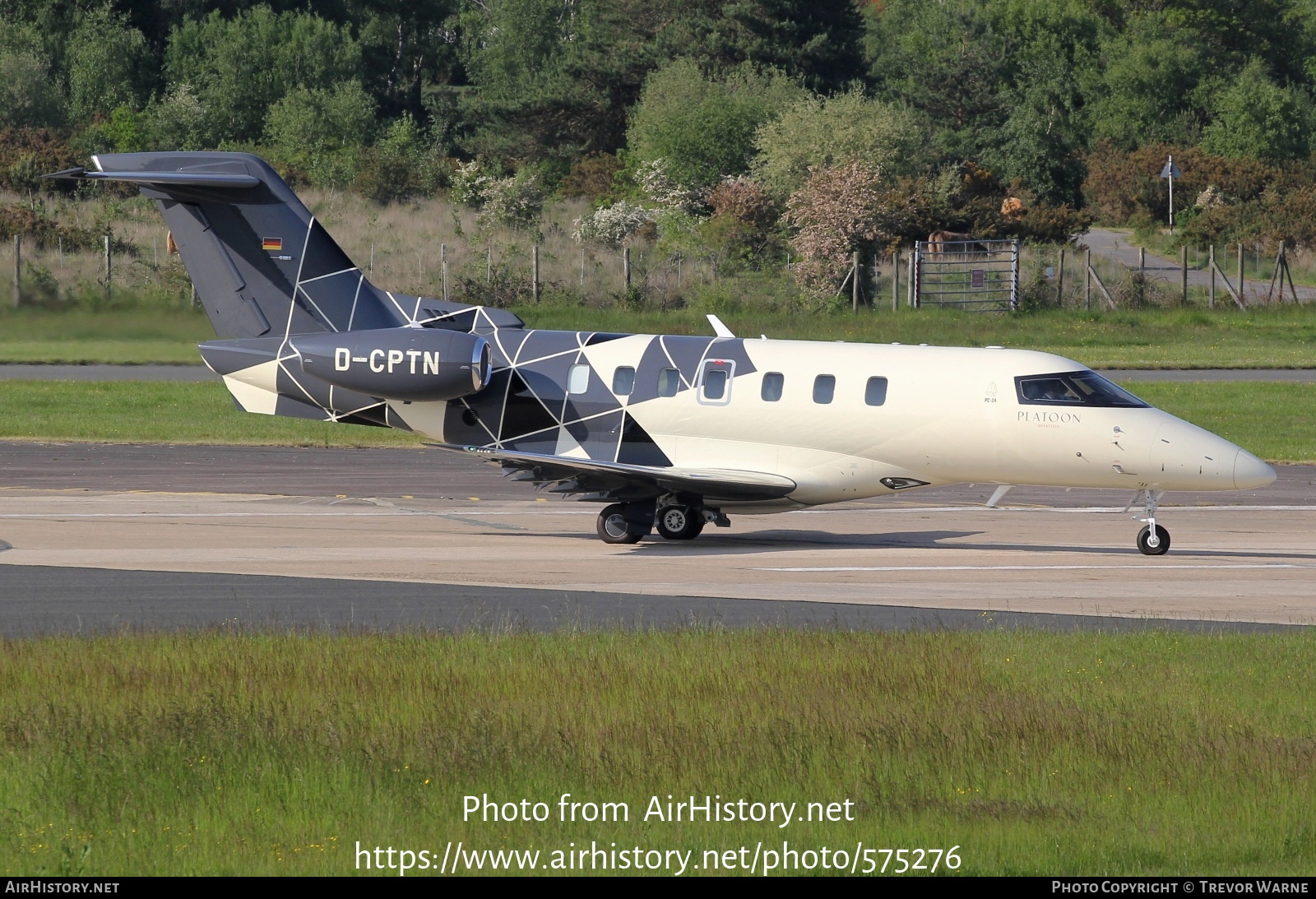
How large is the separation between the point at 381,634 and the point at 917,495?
51.3ft

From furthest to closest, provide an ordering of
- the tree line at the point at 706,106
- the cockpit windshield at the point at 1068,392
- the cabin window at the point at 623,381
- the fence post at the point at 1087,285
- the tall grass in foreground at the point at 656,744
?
the tree line at the point at 706,106 → the fence post at the point at 1087,285 → the cabin window at the point at 623,381 → the cockpit windshield at the point at 1068,392 → the tall grass in foreground at the point at 656,744

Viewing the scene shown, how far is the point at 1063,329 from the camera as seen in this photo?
54125 mm

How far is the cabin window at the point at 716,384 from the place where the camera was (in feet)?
70.7

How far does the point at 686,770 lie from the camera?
403 inches

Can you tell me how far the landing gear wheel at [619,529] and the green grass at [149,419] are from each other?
1031cm

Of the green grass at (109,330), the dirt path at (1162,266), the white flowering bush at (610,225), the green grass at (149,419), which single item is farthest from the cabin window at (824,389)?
the dirt path at (1162,266)

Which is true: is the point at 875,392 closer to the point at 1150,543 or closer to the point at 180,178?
the point at 1150,543

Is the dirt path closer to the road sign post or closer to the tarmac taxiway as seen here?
the road sign post

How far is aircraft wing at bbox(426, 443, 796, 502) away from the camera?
20.9m

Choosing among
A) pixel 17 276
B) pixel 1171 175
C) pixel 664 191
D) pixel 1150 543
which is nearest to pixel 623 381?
pixel 1150 543

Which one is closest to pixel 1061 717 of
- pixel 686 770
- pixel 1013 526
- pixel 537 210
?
pixel 686 770

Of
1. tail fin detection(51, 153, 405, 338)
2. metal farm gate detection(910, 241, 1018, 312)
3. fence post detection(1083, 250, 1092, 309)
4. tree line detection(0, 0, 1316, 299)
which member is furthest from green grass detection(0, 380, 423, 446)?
fence post detection(1083, 250, 1092, 309)

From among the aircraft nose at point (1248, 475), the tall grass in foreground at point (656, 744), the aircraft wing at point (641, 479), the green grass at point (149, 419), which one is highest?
the tall grass in foreground at point (656, 744)

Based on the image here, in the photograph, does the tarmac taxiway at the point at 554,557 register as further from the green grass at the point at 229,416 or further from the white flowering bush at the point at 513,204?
the white flowering bush at the point at 513,204
